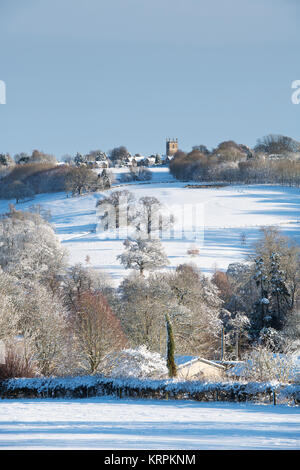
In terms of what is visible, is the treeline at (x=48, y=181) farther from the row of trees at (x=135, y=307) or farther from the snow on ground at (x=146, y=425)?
the snow on ground at (x=146, y=425)

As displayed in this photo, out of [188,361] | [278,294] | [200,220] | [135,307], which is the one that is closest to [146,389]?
[188,361]

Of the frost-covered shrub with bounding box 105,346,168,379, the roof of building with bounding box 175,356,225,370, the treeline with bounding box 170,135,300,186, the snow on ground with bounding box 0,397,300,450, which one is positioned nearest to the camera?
the snow on ground with bounding box 0,397,300,450

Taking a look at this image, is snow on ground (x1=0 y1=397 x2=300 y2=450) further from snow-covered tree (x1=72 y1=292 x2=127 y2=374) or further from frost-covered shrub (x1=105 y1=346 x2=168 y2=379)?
snow-covered tree (x1=72 y1=292 x2=127 y2=374)

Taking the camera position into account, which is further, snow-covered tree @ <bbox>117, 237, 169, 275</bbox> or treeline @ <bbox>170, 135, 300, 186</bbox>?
treeline @ <bbox>170, 135, 300, 186</bbox>

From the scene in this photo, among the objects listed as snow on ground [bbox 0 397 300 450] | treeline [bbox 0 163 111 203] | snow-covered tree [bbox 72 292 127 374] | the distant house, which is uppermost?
treeline [bbox 0 163 111 203]

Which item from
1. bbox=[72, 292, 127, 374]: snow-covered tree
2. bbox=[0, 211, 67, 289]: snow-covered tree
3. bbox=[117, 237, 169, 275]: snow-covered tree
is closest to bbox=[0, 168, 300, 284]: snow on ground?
bbox=[117, 237, 169, 275]: snow-covered tree

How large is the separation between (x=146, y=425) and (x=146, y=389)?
19.4 ft

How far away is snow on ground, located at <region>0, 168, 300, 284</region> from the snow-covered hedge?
105 feet

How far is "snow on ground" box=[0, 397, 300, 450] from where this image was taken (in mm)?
10000

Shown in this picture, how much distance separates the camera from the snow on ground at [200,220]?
60.8 m

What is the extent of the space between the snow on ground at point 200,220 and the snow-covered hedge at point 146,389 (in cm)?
3197

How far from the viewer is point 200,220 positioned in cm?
8281

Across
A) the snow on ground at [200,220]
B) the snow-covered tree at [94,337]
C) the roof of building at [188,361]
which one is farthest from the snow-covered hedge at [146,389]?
the snow on ground at [200,220]
